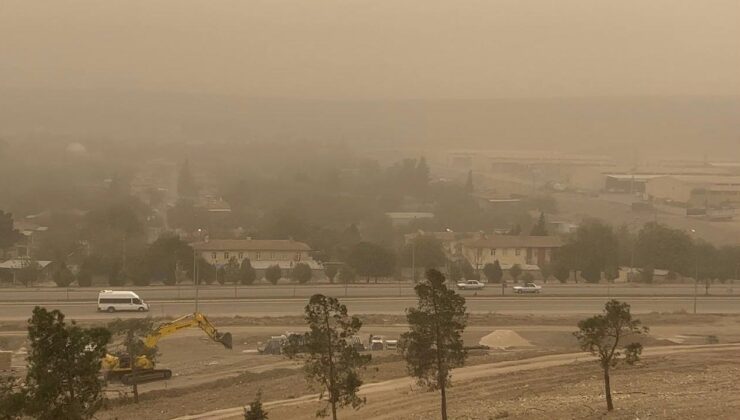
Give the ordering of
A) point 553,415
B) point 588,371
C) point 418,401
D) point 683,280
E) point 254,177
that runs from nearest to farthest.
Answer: point 553,415, point 418,401, point 588,371, point 683,280, point 254,177

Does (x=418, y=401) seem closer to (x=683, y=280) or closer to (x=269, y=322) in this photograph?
(x=269, y=322)

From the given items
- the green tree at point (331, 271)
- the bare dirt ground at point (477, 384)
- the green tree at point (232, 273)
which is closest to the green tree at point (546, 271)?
the green tree at point (331, 271)

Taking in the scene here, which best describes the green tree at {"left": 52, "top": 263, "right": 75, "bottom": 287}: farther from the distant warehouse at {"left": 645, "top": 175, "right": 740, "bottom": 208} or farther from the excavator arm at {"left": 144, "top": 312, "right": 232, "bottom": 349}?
the distant warehouse at {"left": 645, "top": 175, "right": 740, "bottom": 208}

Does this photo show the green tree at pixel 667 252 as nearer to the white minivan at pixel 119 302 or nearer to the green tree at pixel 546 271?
the green tree at pixel 546 271

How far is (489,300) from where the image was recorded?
22.5 meters

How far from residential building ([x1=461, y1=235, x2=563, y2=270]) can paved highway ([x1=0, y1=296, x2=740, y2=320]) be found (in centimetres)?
677

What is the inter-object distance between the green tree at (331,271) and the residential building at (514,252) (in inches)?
191

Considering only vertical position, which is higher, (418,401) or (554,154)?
(554,154)

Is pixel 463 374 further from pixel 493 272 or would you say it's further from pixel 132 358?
pixel 493 272

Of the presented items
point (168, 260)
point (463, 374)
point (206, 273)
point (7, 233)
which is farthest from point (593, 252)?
point (7, 233)

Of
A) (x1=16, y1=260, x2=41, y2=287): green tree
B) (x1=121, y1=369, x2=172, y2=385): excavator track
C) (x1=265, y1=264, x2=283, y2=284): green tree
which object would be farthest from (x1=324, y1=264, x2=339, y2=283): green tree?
(x1=121, y1=369, x2=172, y2=385): excavator track

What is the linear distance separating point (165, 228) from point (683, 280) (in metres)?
21.7

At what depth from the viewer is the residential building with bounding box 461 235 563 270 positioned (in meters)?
30.1

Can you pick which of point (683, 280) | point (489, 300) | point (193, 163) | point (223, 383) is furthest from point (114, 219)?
point (193, 163)
